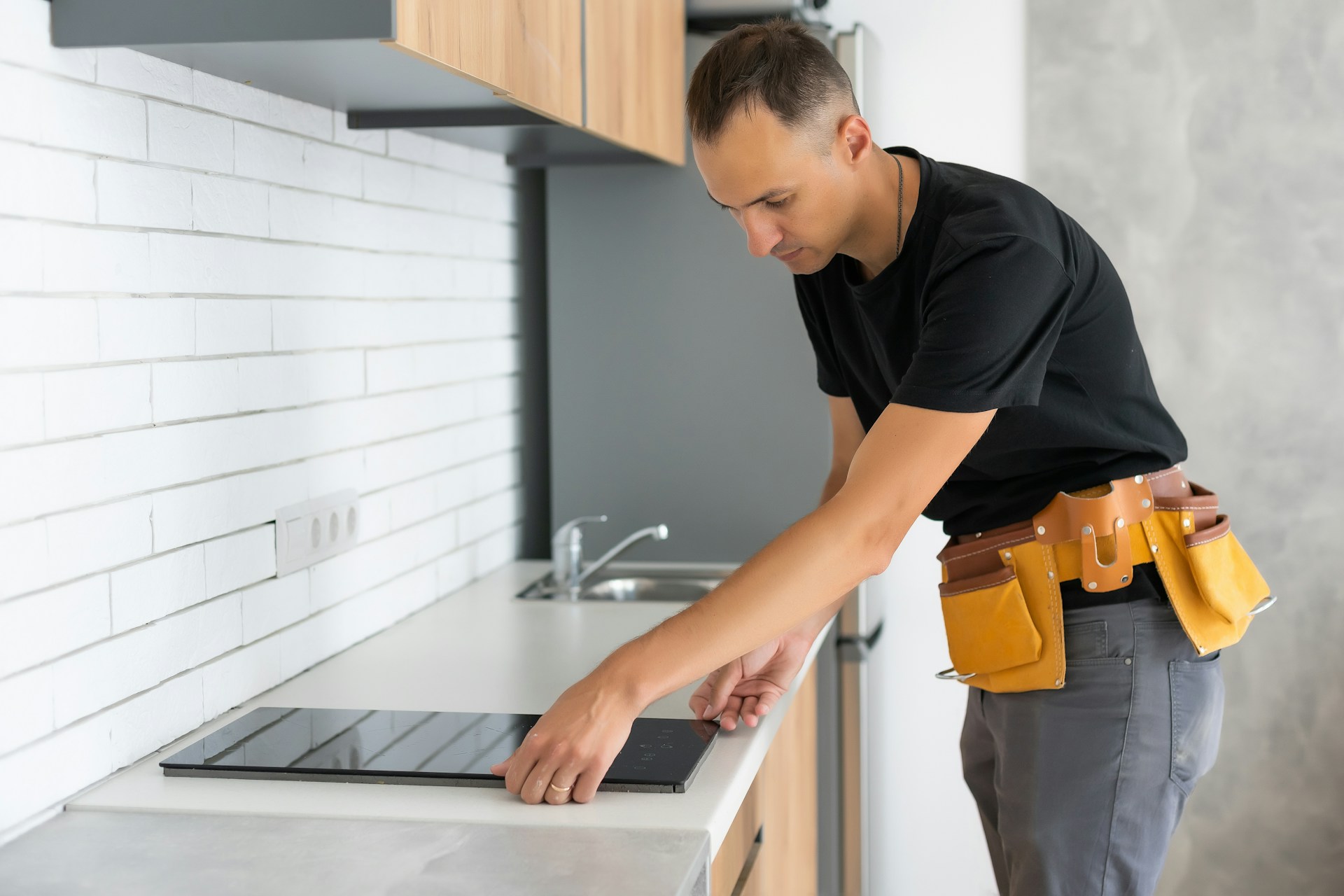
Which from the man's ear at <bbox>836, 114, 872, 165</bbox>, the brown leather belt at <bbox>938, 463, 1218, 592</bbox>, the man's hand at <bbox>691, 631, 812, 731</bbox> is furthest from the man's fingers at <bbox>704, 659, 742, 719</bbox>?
the man's ear at <bbox>836, 114, 872, 165</bbox>

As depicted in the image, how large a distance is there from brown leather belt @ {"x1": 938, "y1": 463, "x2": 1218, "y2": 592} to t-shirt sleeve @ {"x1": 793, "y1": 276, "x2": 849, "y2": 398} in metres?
0.38

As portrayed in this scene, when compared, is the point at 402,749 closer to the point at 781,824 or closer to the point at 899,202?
the point at 781,824

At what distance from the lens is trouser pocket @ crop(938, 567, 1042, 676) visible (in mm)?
1597

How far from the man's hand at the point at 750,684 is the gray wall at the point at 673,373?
97 cm

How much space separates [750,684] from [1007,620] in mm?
339

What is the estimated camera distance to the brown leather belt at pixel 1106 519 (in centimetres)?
157

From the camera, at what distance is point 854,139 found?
148cm

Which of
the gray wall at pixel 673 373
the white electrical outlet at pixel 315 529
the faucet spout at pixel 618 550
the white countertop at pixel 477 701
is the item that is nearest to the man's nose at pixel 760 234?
the white countertop at pixel 477 701

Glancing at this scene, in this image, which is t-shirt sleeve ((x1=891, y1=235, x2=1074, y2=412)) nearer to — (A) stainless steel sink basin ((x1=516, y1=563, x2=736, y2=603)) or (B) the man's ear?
(B) the man's ear

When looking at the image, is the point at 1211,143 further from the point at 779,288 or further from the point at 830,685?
the point at 830,685

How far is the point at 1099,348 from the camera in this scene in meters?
1.55

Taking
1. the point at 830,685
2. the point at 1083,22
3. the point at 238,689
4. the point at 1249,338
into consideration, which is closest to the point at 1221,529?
the point at 830,685

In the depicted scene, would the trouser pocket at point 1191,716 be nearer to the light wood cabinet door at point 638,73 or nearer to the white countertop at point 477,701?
the white countertop at point 477,701

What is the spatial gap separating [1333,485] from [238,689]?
254cm
